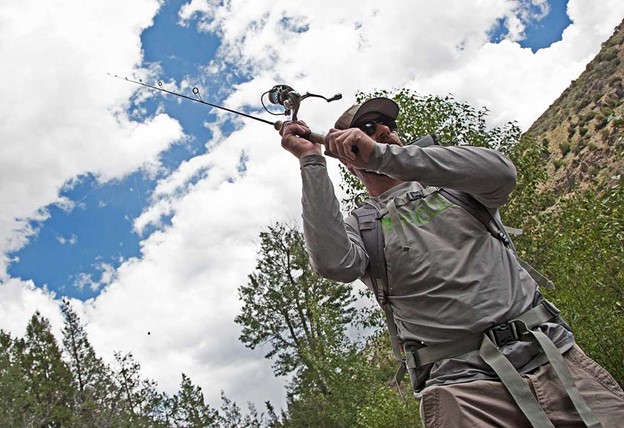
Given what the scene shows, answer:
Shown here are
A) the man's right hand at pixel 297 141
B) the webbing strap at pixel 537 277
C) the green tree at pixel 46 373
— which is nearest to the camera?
the man's right hand at pixel 297 141

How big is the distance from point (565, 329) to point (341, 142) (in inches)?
44.6

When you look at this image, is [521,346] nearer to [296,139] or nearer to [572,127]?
[296,139]

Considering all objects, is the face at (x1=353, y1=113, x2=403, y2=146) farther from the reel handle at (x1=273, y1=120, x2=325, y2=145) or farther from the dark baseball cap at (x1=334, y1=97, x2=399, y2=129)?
the reel handle at (x1=273, y1=120, x2=325, y2=145)

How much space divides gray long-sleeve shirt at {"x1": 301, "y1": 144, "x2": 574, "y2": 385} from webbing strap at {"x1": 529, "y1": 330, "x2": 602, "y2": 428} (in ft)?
0.16

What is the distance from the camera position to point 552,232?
1490 cm

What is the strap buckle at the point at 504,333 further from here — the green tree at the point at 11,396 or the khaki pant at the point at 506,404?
the green tree at the point at 11,396

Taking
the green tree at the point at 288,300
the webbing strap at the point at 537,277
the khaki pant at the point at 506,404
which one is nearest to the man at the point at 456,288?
the khaki pant at the point at 506,404

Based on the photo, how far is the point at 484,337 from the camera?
7.52 feet

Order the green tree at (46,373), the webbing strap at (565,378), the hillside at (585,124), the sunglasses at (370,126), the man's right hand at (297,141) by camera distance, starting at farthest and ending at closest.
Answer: the hillside at (585,124) < the green tree at (46,373) < the sunglasses at (370,126) < the man's right hand at (297,141) < the webbing strap at (565,378)

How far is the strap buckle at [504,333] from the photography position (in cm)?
230

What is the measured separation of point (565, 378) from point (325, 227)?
105cm

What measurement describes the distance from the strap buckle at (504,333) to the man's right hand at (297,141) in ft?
3.29

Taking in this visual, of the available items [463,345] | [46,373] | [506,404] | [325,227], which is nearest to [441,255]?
[463,345]

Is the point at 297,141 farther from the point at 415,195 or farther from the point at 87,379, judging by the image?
the point at 87,379
